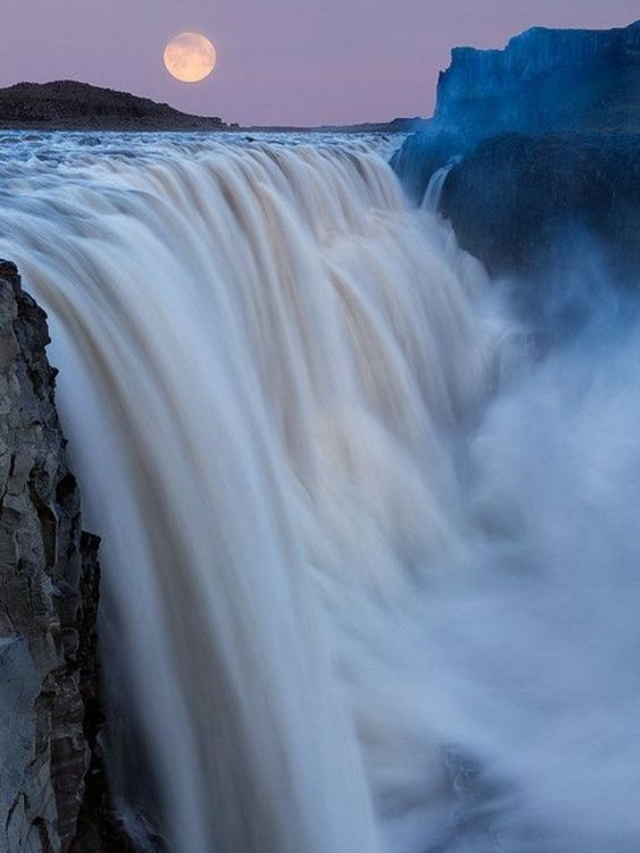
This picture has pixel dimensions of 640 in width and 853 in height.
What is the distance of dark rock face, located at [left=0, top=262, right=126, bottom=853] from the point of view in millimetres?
2717

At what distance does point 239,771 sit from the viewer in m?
4.14

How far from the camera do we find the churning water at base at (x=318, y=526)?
4184 mm

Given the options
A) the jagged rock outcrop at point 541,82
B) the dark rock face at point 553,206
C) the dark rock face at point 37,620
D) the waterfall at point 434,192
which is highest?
the jagged rock outcrop at point 541,82

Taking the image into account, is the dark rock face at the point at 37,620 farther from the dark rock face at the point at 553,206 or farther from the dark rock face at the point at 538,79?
the dark rock face at the point at 538,79

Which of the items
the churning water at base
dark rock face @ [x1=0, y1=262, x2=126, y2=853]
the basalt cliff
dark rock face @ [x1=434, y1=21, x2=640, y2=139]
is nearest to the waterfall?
the basalt cliff

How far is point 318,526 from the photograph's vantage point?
6.84 metres

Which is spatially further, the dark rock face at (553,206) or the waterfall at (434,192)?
the waterfall at (434,192)

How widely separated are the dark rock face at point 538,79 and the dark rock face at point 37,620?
17961mm

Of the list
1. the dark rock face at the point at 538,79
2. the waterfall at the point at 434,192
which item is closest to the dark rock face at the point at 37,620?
the waterfall at the point at 434,192

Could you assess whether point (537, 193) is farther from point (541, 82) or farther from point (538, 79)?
point (538, 79)

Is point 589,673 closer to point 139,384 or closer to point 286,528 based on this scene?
point 286,528

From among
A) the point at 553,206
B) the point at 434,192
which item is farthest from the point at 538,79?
the point at 553,206

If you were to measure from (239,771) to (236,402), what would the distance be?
2.06 m

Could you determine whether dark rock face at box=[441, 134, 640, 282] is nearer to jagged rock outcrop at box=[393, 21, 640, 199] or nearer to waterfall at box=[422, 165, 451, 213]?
waterfall at box=[422, 165, 451, 213]
